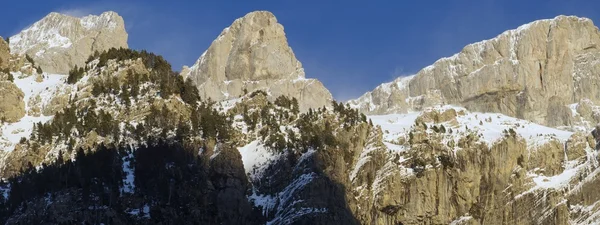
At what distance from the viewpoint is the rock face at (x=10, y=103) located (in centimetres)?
17338

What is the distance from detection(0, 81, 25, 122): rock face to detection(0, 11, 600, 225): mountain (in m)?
0.27

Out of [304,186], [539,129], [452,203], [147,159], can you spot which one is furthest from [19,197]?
[539,129]

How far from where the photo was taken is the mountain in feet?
504

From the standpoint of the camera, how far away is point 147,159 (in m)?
158

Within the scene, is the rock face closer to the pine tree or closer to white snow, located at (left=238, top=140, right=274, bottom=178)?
the pine tree

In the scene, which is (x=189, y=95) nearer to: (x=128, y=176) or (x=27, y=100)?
(x=128, y=176)

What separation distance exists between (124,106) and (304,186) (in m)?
26.8

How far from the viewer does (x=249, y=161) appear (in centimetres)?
16850

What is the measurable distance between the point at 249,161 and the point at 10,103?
33.8m

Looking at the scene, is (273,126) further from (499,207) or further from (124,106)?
(499,207)

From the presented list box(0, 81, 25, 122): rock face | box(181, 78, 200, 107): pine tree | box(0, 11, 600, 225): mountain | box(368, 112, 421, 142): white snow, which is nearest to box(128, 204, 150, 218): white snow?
box(0, 11, 600, 225): mountain

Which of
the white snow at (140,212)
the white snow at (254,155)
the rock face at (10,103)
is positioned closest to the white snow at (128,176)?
the white snow at (140,212)

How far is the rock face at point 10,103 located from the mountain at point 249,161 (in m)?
0.27

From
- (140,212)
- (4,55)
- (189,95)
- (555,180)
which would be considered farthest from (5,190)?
(555,180)
